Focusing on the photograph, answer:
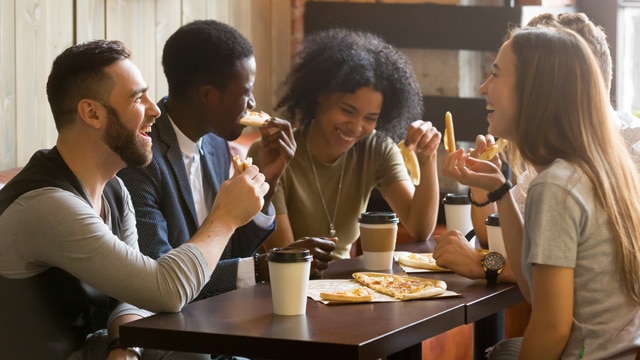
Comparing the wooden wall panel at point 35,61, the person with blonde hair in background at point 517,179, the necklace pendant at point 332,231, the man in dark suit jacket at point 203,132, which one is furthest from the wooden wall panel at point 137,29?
the person with blonde hair in background at point 517,179

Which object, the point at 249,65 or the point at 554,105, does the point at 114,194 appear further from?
the point at 554,105

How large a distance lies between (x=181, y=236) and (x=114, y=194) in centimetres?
37

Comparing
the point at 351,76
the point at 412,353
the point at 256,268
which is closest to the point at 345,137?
the point at 351,76

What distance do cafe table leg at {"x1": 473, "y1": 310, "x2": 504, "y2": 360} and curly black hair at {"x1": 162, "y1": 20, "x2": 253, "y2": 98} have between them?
44.6 inches

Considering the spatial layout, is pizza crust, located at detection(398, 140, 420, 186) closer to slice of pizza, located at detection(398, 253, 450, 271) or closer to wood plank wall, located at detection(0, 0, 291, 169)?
slice of pizza, located at detection(398, 253, 450, 271)

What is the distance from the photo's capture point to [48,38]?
3449 millimetres

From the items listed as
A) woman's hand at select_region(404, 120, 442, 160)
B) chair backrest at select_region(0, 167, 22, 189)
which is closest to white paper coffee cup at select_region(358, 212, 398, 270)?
woman's hand at select_region(404, 120, 442, 160)

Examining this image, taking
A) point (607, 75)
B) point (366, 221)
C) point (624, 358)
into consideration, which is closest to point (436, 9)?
point (607, 75)

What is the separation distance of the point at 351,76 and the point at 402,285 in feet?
4.38

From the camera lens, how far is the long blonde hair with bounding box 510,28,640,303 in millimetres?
2146

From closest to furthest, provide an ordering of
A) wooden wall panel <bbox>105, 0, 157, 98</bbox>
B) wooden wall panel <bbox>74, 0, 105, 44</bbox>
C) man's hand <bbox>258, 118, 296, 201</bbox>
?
man's hand <bbox>258, 118, 296, 201</bbox>, wooden wall panel <bbox>74, 0, 105, 44</bbox>, wooden wall panel <bbox>105, 0, 157, 98</bbox>

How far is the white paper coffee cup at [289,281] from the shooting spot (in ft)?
7.20

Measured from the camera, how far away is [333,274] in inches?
107

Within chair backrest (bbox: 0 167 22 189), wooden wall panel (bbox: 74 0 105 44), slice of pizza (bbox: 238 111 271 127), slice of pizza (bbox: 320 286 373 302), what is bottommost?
slice of pizza (bbox: 320 286 373 302)
